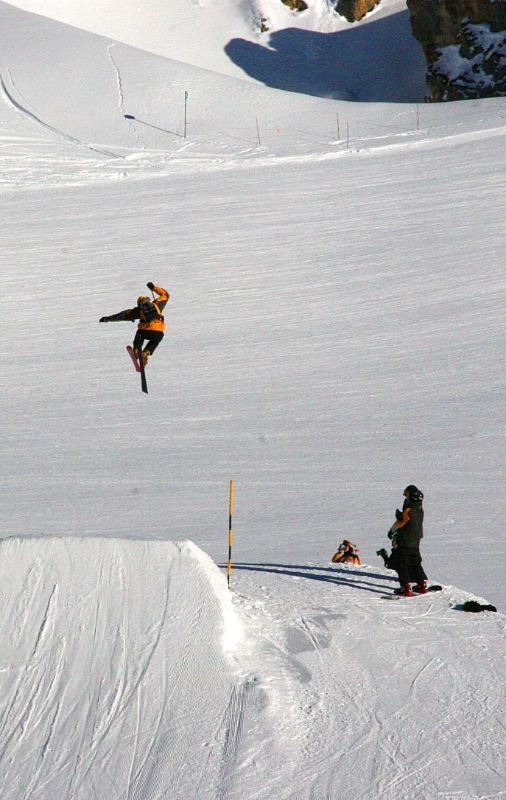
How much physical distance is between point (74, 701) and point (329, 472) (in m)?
8.32

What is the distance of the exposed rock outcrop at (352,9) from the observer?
4753 centimetres

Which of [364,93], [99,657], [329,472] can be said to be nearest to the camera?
[99,657]

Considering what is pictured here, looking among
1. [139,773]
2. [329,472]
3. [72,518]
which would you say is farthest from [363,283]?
[139,773]

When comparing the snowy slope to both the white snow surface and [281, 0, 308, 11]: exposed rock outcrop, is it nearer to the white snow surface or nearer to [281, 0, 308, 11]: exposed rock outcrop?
[281, 0, 308, 11]: exposed rock outcrop

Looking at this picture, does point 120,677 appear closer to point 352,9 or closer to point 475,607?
point 475,607

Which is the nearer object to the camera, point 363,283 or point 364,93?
point 363,283

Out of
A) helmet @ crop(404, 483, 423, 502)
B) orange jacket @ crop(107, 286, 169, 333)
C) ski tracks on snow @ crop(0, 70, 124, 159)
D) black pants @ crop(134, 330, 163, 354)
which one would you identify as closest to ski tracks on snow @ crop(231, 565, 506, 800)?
helmet @ crop(404, 483, 423, 502)

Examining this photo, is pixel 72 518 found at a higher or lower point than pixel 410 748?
lower

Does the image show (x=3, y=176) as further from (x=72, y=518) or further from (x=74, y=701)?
(x=74, y=701)

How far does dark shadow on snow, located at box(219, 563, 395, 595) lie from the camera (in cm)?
→ 875

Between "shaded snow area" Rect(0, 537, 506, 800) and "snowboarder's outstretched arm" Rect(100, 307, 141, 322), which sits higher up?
"snowboarder's outstretched arm" Rect(100, 307, 141, 322)

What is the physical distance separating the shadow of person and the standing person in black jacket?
117ft

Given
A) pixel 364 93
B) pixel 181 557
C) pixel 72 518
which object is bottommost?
pixel 72 518

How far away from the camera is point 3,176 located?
2789cm
